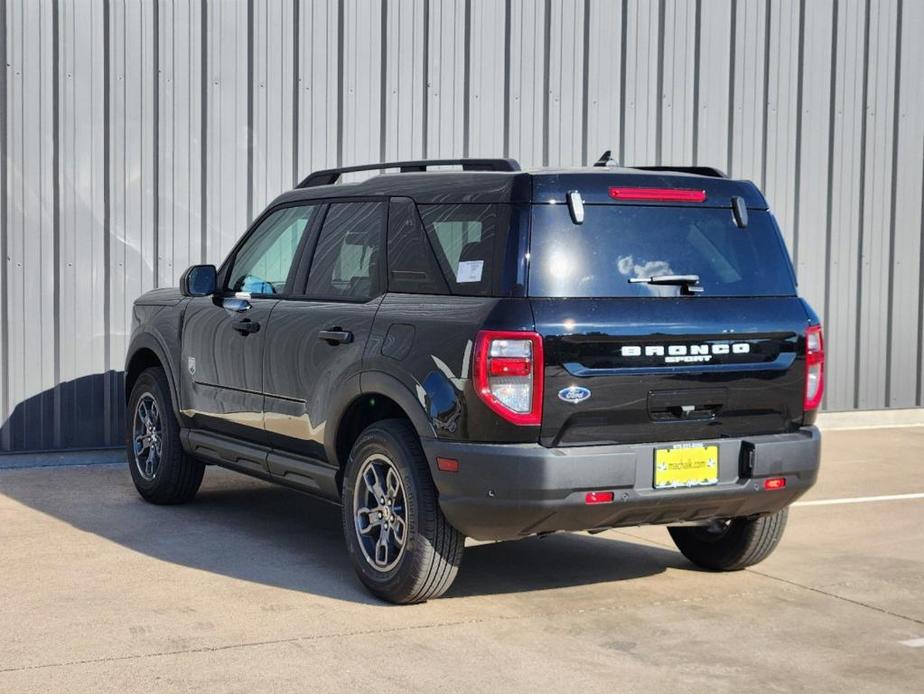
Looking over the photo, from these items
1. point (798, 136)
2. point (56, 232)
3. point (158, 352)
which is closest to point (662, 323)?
point (158, 352)

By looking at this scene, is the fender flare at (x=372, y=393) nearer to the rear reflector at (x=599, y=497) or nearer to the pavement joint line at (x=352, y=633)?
the rear reflector at (x=599, y=497)

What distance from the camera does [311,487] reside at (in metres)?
6.98

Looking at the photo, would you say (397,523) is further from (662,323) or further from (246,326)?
(246,326)

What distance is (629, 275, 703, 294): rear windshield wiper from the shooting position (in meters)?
6.03

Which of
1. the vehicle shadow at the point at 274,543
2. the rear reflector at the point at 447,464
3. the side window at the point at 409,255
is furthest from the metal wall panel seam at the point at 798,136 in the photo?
the rear reflector at the point at 447,464

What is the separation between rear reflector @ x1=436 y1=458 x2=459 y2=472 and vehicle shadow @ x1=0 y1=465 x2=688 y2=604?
2.70 ft

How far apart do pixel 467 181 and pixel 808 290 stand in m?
7.70

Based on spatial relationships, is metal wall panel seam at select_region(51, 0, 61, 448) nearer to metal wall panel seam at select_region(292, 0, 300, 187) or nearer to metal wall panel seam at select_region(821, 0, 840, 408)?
metal wall panel seam at select_region(292, 0, 300, 187)

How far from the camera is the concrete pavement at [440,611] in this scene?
5215 millimetres

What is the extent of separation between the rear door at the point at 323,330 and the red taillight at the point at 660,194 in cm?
122

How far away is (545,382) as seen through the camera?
568 centimetres

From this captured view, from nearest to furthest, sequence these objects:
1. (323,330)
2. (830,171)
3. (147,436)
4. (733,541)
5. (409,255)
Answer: (409,255) < (323,330) < (733,541) < (147,436) < (830,171)

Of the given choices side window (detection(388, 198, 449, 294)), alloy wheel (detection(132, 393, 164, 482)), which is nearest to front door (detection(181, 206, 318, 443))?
alloy wheel (detection(132, 393, 164, 482))

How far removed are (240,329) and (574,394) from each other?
2520 mm
